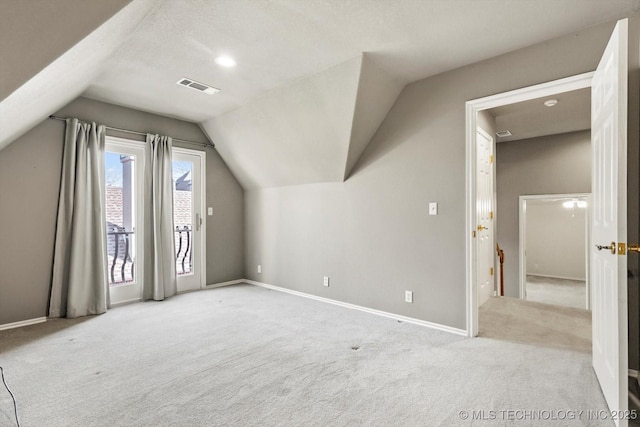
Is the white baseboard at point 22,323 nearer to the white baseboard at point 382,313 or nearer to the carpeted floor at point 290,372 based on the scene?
the carpeted floor at point 290,372

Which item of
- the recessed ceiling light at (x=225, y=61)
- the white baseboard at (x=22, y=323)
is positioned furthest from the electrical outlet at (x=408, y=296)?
the white baseboard at (x=22, y=323)

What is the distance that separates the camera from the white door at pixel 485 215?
390 centimetres

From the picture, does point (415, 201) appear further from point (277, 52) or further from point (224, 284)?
point (224, 284)

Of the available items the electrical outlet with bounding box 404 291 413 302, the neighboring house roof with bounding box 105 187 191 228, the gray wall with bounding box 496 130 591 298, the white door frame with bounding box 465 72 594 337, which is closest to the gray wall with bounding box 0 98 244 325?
the neighboring house roof with bounding box 105 187 191 228

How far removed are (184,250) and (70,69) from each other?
2956mm

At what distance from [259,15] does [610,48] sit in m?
2.14

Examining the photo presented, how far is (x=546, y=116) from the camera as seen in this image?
407cm

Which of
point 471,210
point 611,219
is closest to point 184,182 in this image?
point 471,210

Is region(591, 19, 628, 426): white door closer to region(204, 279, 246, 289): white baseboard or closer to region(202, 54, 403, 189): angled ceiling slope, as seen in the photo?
region(202, 54, 403, 189): angled ceiling slope

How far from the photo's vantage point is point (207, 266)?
4.89 metres

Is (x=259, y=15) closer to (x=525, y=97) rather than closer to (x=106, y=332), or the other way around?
(x=525, y=97)

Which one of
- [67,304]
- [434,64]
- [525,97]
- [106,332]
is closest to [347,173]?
[434,64]

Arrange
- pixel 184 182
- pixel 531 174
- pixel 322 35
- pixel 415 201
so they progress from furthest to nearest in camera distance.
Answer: pixel 531 174
pixel 184 182
pixel 415 201
pixel 322 35

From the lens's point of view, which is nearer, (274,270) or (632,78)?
(632,78)
